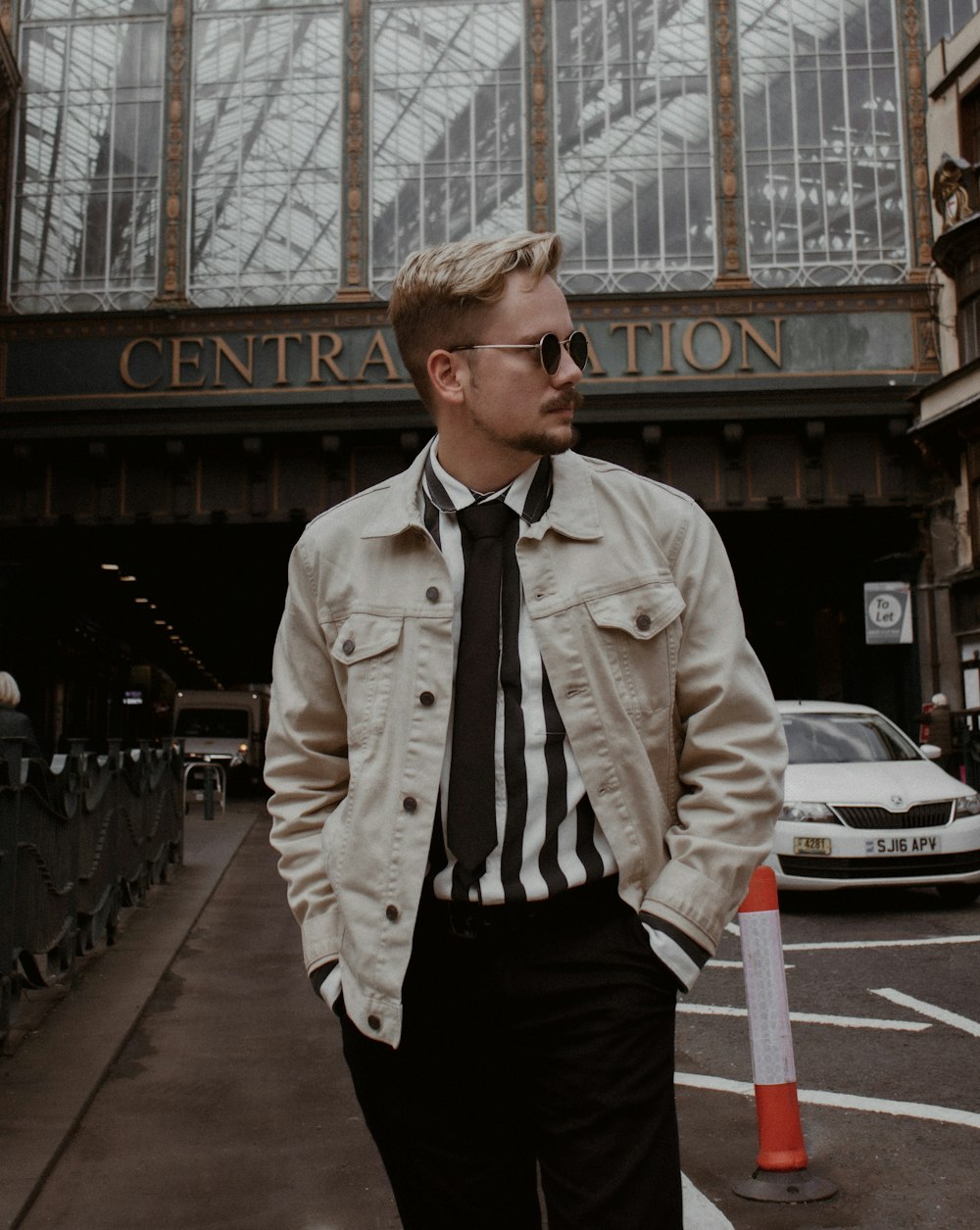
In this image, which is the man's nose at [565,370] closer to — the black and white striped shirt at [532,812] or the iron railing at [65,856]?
the black and white striped shirt at [532,812]

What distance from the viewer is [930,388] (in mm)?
18750

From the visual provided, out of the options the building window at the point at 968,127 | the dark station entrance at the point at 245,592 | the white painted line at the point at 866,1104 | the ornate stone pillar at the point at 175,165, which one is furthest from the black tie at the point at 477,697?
the building window at the point at 968,127

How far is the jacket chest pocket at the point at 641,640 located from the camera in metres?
1.94

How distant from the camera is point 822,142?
2073cm

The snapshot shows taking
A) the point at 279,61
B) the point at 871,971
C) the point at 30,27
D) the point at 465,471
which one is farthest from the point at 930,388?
the point at 465,471

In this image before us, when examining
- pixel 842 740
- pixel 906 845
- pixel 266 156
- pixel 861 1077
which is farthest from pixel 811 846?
pixel 266 156

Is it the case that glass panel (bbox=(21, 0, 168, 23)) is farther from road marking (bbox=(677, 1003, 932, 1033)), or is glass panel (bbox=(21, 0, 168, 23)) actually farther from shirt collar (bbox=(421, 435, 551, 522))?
shirt collar (bbox=(421, 435, 551, 522))

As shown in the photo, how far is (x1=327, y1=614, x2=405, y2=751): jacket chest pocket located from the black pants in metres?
0.30

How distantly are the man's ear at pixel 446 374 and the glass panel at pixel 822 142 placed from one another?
19202 mm

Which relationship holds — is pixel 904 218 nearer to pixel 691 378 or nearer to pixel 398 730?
pixel 691 378

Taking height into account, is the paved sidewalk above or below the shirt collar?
below

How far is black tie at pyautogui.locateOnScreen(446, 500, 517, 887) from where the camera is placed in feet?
6.22

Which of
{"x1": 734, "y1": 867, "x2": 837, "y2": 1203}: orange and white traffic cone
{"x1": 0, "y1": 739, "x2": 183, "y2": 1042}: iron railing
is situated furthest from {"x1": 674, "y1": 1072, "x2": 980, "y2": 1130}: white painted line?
{"x1": 0, "y1": 739, "x2": 183, "y2": 1042}: iron railing

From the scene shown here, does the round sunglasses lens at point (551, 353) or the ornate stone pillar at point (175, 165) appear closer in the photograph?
the round sunglasses lens at point (551, 353)
